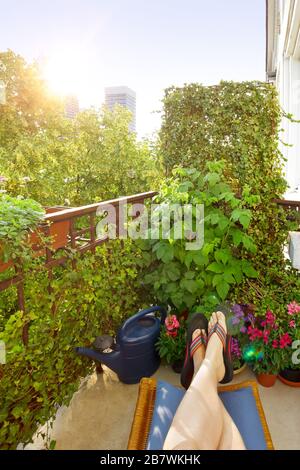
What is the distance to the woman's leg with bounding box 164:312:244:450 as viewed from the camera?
1.34 m

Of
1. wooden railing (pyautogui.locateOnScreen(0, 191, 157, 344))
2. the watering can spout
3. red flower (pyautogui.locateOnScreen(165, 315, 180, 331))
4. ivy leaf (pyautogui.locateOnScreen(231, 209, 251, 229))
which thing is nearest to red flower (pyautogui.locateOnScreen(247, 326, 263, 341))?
red flower (pyautogui.locateOnScreen(165, 315, 180, 331))

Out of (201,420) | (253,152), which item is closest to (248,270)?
(253,152)

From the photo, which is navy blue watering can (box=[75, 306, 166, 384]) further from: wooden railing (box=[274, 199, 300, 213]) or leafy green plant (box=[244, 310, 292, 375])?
wooden railing (box=[274, 199, 300, 213])

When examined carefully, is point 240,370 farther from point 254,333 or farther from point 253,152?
point 253,152

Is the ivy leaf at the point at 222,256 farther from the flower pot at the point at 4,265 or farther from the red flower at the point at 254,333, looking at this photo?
the flower pot at the point at 4,265

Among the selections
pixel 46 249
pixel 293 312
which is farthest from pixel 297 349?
pixel 46 249

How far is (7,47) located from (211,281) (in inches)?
451

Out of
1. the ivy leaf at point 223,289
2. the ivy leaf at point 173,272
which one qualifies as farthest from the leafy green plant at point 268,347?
the ivy leaf at point 173,272

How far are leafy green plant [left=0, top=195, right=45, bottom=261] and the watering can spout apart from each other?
942 mm

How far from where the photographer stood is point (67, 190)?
10.1m

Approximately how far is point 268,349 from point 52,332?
1557mm

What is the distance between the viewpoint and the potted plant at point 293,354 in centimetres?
228

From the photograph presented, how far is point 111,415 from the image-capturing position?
2121 millimetres

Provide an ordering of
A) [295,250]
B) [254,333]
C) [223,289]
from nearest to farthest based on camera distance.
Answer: [254,333] < [223,289] < [295,250]
